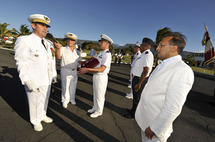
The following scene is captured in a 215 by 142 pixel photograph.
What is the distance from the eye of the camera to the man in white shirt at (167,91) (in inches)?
41.9

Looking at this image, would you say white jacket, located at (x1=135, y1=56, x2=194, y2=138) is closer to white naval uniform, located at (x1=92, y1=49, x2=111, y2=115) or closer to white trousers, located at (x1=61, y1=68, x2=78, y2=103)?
white naval uniform, located at (x1=92, y1=49, x2=111, y2=115)

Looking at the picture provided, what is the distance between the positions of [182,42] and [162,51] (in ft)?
0.76

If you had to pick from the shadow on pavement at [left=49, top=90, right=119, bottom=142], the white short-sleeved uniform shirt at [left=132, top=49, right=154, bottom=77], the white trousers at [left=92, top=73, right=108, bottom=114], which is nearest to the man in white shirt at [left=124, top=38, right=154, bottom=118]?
the white short-sleeved uniform shirt at [left=132, top=49, right=154, bottom=77]

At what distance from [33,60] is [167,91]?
2487 millimetres

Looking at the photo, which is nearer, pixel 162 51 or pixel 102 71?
pixel 162 51

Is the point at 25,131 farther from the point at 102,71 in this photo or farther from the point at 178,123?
the point at 178,123

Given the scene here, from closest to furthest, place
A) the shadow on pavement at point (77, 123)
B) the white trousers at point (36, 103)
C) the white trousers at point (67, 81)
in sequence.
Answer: the white trousers at point (36, 103), the shadow on pavement at point (77, 123), the white trousers at point (67, 81)

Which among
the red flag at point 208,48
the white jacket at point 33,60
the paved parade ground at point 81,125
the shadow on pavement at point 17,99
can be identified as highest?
the red flag at point 208,48

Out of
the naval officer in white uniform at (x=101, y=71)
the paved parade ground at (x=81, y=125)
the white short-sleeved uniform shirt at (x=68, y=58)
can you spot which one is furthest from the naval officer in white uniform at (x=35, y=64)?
the naval officer in white uniform at (x=101, y=71)

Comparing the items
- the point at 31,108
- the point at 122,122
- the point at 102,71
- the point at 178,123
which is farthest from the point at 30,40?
the point at 178,123

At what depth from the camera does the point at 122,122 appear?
3.11 metres

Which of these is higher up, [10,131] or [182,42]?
[182,42]

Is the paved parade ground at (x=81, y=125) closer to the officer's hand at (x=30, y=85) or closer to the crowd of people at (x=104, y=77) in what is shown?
the crowd of people at (x=104, y=77)

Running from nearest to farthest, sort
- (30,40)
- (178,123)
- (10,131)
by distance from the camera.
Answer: (30,40), (10,131), (178,123)
